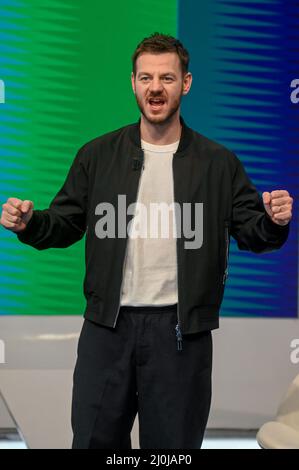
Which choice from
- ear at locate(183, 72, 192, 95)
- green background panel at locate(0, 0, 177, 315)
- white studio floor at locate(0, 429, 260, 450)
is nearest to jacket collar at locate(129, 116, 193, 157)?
ear at locate(183, 72, 192, 95)

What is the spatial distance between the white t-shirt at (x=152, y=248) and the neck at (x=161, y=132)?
0.06 metres

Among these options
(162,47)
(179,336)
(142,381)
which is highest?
(162,47)

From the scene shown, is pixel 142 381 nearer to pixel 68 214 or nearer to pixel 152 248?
pixel 152 248

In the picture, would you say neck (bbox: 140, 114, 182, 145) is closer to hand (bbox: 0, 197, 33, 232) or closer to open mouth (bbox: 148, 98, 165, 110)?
open mouth (bbox: 148, 98, 165, 110)

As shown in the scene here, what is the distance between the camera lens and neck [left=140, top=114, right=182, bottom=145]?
2.66 metres

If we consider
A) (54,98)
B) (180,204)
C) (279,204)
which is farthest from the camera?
(54,98)

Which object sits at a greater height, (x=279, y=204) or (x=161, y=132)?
(x=161, y=132)

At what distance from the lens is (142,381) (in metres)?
2.56

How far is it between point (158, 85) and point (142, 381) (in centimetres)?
88

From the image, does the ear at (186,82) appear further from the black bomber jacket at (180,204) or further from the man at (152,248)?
the black bomber jacket at (180,204)

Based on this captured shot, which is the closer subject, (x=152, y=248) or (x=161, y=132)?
(x=152, y=248)

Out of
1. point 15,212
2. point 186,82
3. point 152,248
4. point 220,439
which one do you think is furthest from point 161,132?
point 220,439

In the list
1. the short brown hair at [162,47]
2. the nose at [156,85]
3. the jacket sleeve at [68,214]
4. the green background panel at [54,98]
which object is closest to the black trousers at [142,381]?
the jacket sleeve at [68,214]

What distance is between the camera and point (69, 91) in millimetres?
4328
